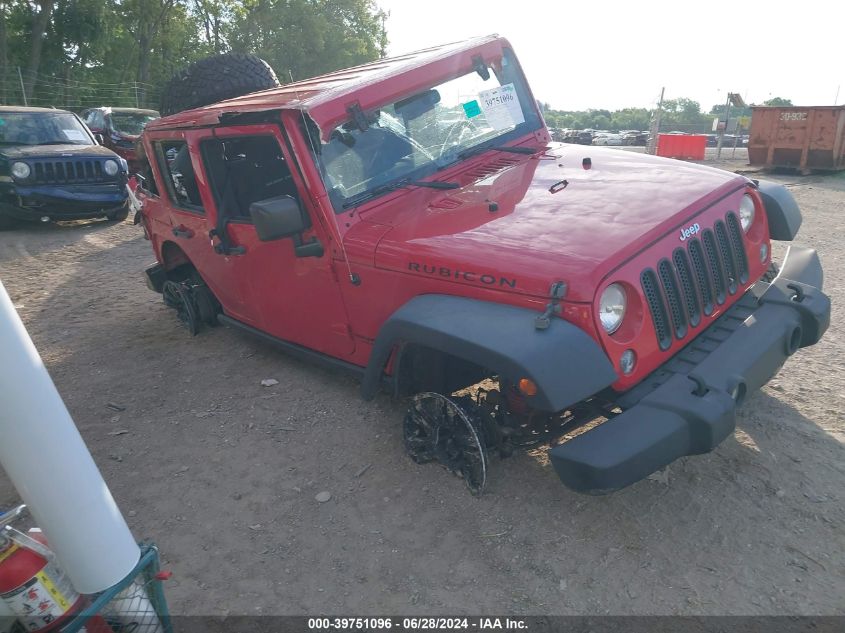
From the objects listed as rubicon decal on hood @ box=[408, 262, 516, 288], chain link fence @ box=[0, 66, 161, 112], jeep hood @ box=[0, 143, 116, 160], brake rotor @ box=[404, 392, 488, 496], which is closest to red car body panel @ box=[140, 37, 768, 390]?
rubicon decal on hood @ box=[408, 262, 516, 288]

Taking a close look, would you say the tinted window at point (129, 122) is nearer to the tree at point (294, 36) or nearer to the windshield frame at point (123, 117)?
the windshield frame at point (123, 117)

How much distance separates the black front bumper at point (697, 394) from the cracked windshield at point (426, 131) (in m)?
1.80

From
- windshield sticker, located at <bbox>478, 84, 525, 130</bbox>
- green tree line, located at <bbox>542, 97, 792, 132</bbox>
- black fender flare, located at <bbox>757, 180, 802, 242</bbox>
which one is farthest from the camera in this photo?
green tree line, located at <bbox>542, 97, 792, 132</bbox>

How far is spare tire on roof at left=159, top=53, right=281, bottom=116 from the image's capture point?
551 cm

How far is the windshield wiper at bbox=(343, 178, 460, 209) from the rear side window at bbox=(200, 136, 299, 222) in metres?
0.62

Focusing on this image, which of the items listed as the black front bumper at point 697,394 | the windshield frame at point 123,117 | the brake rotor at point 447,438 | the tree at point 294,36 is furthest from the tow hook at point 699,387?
the tree at point 294,36

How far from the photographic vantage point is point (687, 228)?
9.87ft

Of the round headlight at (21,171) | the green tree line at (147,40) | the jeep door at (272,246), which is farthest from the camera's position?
the green tree line at (147,40)

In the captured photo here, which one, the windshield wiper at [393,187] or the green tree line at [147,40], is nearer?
the windshield wiper at [393,187]

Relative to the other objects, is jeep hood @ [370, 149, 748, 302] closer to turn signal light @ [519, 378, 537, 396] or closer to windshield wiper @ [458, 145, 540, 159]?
windshield wiper @ [458, 145, 540, 159]

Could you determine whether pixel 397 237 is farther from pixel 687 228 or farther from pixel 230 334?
pixel 230 334

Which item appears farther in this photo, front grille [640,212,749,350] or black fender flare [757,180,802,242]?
black fender flare [757,180,802,242]

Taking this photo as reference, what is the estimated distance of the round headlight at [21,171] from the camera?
9.43m

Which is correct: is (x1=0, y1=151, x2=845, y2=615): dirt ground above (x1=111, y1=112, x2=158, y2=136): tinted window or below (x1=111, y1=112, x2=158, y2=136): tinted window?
below
